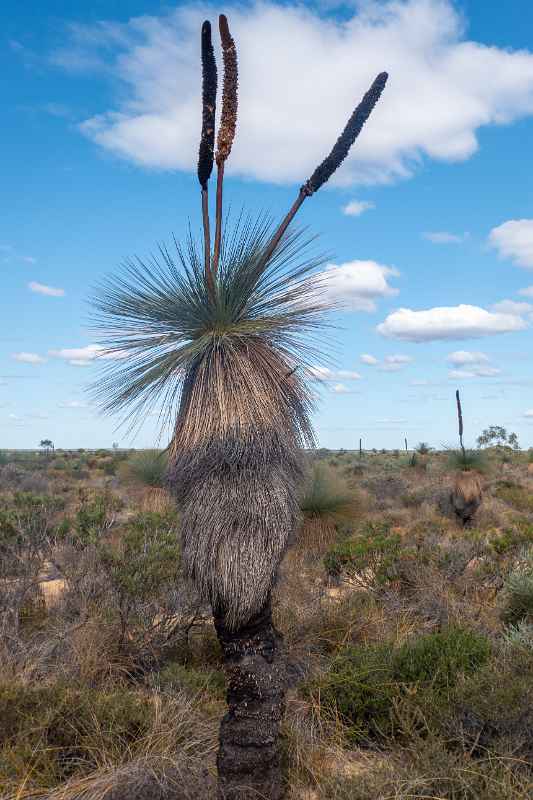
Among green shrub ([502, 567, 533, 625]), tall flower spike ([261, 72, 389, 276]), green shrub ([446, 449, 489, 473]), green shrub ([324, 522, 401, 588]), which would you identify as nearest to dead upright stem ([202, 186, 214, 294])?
tall flower spike ([261, 72, 389, 276])

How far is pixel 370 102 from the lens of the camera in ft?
16.5

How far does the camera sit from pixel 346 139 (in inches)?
198

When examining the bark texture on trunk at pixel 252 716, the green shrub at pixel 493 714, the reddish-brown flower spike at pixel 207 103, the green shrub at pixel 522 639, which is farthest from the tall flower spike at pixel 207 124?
the green shrub at pixel 522 639

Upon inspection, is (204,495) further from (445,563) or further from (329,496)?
(329,496)

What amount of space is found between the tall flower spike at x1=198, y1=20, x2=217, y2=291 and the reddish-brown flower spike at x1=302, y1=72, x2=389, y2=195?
2.48ft

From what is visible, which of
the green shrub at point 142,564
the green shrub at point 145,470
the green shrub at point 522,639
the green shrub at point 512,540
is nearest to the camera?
the green shrub at point 522,639

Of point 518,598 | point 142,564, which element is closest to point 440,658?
point 518,598

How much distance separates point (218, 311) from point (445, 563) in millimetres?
6940

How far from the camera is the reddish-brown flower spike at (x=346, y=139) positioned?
5.02 m

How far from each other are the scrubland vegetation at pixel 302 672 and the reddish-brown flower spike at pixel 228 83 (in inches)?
106

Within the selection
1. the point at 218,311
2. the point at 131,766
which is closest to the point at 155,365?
the point at 218,311

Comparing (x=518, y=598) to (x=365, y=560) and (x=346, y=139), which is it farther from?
(x=346, y=139)

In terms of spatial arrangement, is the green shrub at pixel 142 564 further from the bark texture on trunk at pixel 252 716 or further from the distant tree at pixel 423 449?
the distant tree at pixel 423 449

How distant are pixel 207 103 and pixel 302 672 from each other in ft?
17.8
